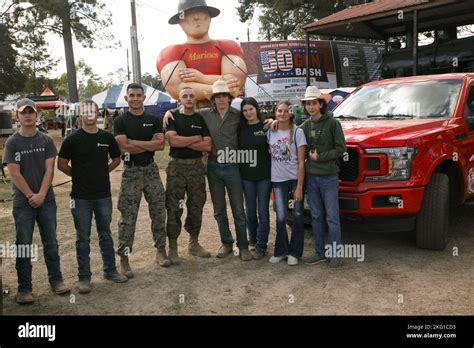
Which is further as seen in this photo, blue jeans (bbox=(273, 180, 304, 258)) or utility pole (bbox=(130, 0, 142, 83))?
utility pole (bbox=(130, 0, 142, 83))

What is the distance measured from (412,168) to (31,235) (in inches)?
139

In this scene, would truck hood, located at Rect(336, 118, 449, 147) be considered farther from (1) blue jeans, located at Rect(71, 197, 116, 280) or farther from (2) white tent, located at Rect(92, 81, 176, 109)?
(2) white tent, located at Rect(92, 81, 176, 109)

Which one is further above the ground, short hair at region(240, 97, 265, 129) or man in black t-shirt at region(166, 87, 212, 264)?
short hair at region(240, 97, 265, 129)

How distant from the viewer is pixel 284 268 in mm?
4688

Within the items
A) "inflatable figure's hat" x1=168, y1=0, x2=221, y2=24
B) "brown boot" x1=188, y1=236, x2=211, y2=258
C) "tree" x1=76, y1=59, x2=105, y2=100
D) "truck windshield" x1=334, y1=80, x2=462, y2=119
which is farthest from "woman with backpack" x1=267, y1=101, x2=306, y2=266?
"tree" x1=76, y1=59, x2=105, y2=100

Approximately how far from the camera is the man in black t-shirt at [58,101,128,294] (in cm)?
418

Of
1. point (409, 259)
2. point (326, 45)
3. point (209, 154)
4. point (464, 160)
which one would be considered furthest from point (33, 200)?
point (326, 45)

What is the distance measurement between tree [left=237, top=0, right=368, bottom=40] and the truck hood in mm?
16417

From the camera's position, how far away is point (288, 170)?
467 cm

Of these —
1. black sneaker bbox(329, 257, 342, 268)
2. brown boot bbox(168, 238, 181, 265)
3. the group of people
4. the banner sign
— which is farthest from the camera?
the banner sign

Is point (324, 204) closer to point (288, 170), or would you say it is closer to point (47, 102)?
point (288, 170)

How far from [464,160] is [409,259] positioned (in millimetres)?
1298

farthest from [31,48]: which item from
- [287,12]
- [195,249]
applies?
[195,249]
